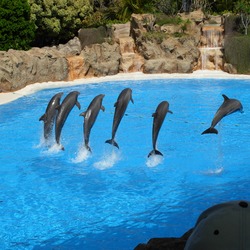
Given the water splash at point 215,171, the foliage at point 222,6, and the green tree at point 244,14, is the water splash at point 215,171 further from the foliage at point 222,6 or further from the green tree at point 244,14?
the foliage at point 222,6

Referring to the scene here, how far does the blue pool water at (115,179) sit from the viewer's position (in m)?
6.31

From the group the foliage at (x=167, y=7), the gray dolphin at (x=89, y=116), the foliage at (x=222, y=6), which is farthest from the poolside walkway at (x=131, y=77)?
the gray dolphin at (x=89, y=116)

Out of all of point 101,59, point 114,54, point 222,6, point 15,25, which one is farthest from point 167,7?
point 15,25

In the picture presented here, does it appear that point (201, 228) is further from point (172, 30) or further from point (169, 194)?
point (172, 30)

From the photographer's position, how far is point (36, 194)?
25.2 feet

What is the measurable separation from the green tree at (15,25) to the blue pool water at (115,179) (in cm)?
610

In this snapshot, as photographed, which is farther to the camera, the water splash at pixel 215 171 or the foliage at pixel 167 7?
the foliage at pixel 167 7

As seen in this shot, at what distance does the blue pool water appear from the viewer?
6.31m

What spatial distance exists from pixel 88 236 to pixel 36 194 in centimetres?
187

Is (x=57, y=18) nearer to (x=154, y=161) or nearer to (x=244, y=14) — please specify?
(x=244, y=14)

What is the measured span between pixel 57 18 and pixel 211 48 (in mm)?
7029

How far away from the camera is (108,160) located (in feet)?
30.6

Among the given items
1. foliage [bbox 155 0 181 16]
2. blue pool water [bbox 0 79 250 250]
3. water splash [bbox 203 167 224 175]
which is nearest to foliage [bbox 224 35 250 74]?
foliage [bbox 155 0 181 16]

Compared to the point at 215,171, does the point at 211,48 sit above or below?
above
